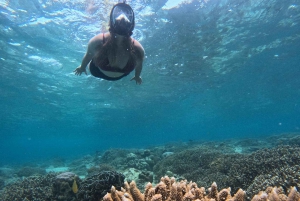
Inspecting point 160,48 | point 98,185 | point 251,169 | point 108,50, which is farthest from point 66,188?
point 160,48

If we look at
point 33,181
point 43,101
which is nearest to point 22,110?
point 43,101

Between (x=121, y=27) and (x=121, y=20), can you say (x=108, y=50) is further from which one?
(x=121, y=20)

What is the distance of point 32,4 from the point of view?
44.5 ft

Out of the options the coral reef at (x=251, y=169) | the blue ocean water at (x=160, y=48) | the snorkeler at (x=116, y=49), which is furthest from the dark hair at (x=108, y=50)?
the blue ocean water at (x=160, y=48)

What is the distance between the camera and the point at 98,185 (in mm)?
5473

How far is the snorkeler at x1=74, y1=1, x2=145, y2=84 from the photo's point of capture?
4.38 metres

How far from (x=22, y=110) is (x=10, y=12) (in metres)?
35.6

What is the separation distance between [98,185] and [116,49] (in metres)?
3.92

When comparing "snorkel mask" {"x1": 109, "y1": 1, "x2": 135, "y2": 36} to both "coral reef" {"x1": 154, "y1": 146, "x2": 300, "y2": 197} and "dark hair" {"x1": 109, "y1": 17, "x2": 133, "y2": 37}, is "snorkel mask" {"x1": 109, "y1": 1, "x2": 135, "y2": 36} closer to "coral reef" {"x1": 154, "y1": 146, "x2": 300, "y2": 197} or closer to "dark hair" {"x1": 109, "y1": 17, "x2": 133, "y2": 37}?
→ "dark hair" {"x1": 109, "y1": 17, "x2": 133, "y2": 37}

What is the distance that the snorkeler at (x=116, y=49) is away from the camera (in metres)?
4.38

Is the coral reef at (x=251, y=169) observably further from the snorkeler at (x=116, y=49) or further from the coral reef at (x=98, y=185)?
the snorkeler at (x=116, y=49)

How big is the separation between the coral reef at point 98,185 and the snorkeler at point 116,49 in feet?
10.1

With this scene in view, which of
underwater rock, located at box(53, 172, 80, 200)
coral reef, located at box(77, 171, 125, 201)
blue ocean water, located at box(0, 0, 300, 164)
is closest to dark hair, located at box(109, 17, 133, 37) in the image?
coral reef, located at box(77, 171, 125, 201)

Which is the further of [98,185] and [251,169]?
[251,169]
